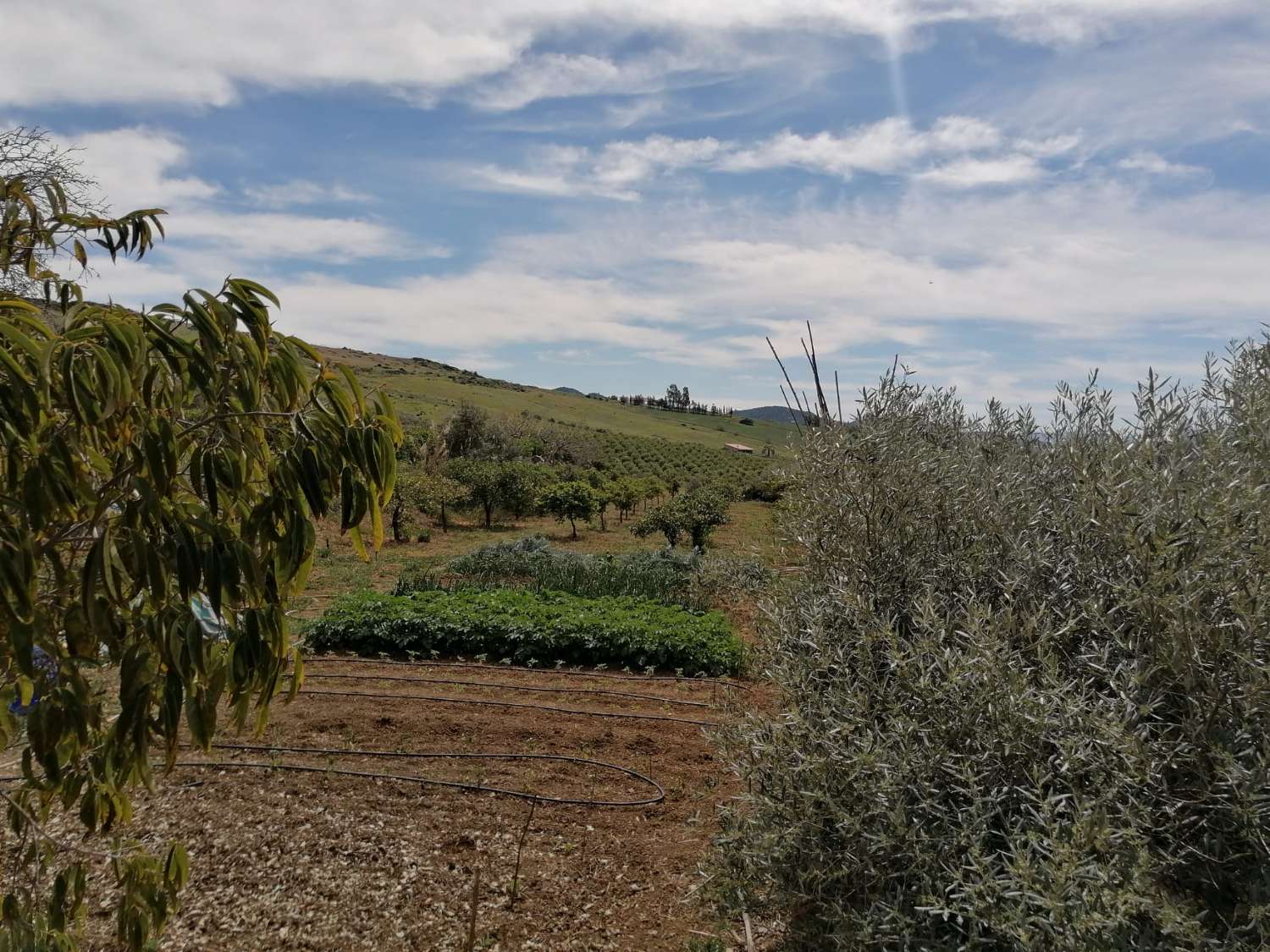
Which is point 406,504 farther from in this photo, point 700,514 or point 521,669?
point 521,669

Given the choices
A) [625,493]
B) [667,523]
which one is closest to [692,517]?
[667,523]

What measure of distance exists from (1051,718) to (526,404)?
8651cm

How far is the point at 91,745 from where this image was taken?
6.12 feet

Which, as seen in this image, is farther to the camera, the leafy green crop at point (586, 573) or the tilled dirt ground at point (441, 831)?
the leafy green crop at point (586, 573)

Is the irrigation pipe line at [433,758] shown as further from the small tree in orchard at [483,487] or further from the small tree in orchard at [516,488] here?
the small tree in orchard at [516,488]

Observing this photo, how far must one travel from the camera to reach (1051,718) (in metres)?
2.37

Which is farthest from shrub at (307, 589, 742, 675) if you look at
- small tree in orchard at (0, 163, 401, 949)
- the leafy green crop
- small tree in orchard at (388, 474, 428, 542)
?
small tree in orchard at (388, 474, 428, 542)

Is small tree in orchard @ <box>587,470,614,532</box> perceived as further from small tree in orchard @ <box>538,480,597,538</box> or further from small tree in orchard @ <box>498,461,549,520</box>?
small tree in orchard @ <box>498,461,549,520</box>

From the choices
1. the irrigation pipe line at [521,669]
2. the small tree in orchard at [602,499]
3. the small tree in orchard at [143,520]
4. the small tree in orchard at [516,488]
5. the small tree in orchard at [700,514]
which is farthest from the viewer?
the small tree in orchard at [516,488]

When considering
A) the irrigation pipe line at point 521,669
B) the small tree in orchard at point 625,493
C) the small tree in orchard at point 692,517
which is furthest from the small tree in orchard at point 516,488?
the irrigation pipe line at point 521,669

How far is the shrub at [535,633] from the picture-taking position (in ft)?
32.3

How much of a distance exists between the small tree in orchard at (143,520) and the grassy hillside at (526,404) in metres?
58.7

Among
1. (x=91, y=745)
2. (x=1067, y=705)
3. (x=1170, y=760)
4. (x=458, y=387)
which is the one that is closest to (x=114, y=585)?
(x=91, y=745)

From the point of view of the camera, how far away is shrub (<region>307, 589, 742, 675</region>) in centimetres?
984
